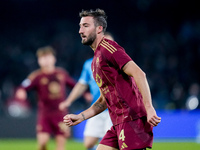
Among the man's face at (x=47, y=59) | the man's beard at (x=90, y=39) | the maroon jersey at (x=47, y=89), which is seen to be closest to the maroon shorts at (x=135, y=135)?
the man's beard at (x=90, y=39)

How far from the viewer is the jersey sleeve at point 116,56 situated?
3.90m

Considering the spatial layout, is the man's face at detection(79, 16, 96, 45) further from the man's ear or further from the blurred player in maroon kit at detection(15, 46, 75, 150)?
the blurred player in maroon kit at detection(15, 46, 75, 150)

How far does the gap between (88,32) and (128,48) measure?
15001 mm

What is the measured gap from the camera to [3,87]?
663 inches

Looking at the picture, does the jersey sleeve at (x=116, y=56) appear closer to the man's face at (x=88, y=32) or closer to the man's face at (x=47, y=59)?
the man's face at (x=88, y=32)

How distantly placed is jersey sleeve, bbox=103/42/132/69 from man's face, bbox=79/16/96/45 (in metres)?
0.32

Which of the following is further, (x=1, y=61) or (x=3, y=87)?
(x=1, y=61)

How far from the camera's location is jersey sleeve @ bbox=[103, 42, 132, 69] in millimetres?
3898

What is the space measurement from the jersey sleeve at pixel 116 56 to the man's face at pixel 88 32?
0.32 metres

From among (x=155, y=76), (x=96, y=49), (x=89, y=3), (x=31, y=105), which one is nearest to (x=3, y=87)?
(x=31, y=105)

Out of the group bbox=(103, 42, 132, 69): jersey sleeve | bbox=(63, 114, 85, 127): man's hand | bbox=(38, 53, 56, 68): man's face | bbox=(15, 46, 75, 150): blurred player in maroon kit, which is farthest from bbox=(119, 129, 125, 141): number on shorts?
bbox=(38, 53, 56, 68): man's face

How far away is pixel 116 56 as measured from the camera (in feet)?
13.0

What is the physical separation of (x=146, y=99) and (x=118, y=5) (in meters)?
19.1

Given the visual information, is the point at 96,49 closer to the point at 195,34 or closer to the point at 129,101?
the point at 129,101
